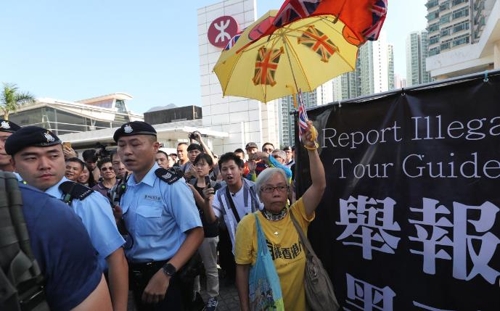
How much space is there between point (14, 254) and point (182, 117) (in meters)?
25.3

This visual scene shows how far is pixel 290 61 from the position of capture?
277 centimetres

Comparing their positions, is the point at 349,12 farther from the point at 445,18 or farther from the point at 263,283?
the point at 445,18

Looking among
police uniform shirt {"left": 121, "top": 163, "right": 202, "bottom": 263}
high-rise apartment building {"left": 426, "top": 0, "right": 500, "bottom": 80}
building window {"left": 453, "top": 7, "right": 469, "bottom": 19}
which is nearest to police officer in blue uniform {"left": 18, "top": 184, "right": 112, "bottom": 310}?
police uniform shirt {"left": 121, "top": 163, "right": 202, "bottom": 263}

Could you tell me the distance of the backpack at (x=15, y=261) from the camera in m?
0.79

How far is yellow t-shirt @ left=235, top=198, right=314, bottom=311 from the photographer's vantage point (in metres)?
2.04

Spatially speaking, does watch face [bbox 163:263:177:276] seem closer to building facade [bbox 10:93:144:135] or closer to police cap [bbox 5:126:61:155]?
police cap [bbox 5:126:61:155]

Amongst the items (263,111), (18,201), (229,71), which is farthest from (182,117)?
(18,201)

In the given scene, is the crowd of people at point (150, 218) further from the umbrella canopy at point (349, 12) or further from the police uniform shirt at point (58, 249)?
the umbrella canopy at point (349, 12)

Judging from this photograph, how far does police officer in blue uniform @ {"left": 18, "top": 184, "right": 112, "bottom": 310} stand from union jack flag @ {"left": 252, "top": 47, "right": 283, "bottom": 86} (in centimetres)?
217

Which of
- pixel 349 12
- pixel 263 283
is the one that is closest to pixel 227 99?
pixel 349 12

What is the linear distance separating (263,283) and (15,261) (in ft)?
4.63

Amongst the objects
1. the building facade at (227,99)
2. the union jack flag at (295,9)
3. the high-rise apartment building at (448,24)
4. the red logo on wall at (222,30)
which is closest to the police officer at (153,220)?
the union jack flag at (295,9)

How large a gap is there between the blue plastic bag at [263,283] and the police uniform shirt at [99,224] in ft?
2.83

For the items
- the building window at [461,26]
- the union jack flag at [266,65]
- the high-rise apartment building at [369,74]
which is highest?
the building window at [461,26]
